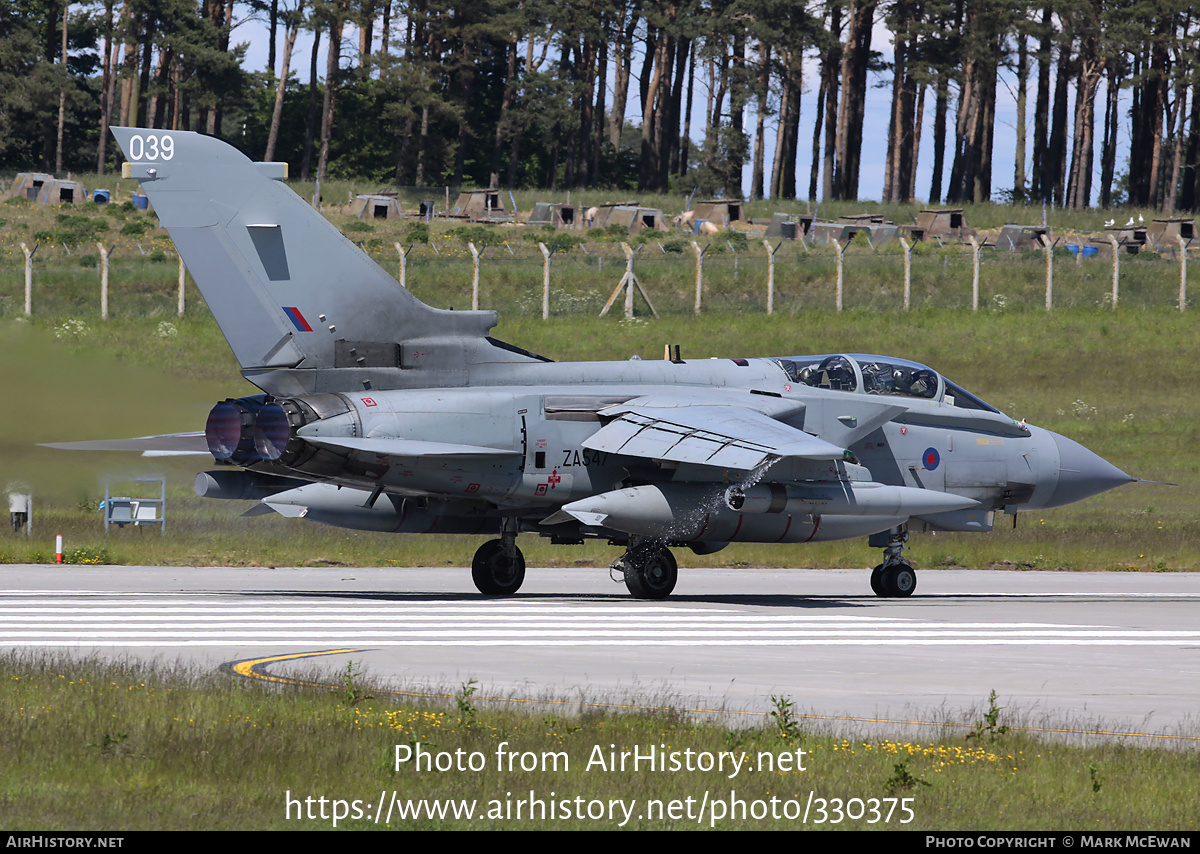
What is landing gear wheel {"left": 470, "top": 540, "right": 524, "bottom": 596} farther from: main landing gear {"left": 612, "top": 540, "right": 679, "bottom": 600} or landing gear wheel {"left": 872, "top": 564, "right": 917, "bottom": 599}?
landing gear wheel {"left": 872, "top": 564, "right": 917, "bottom": 599}

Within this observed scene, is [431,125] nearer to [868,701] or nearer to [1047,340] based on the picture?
[1047,340]

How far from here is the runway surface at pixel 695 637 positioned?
1030cm

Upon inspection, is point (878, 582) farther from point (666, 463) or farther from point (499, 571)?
point (499, 571)

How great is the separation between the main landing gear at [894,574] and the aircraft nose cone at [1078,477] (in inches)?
101

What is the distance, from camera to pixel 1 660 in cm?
1080

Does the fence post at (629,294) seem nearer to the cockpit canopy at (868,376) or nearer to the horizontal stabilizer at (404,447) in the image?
the cockpit canopy at (868,376)

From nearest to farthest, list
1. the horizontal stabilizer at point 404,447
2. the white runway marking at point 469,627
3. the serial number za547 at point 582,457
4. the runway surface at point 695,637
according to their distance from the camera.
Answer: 1. the runway surface at point 695,637
2. the white runway marking at point 469,627
3. the horizontal stabilizer at point 404,447
4. the serial number za547 at point 582,457

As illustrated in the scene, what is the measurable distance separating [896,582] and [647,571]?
3778mm

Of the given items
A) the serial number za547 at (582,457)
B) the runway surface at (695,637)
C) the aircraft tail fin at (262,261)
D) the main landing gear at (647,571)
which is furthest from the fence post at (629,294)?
the aircraft tail fin at (262,261)

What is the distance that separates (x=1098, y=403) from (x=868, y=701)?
3410 cm

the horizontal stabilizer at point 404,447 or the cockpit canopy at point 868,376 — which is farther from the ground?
the cockpit canopy at point 868,376

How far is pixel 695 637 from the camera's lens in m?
14.1

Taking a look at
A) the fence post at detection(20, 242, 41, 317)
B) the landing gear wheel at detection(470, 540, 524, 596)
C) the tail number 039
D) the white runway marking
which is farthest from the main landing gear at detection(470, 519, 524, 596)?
the fence post at detection(20, 242, 41, 317)
